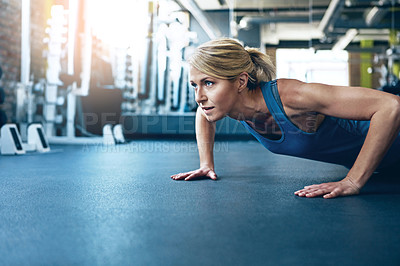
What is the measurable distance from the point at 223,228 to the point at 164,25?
519 cm

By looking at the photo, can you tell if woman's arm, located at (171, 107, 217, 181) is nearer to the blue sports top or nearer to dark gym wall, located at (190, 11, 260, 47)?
the blue sports top

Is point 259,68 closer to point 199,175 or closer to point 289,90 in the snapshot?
point 289,90

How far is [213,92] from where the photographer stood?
1057mm

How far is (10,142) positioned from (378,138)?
8.45 feet

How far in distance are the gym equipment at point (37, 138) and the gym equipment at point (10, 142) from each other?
17 cm

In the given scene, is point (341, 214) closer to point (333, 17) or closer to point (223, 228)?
point (223, 228)

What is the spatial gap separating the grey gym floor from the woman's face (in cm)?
27

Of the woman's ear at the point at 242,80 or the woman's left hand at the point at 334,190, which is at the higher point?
the woman's ear at the point at 242,80

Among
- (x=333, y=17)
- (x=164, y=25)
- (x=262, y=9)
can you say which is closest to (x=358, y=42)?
(x=262, y=9)

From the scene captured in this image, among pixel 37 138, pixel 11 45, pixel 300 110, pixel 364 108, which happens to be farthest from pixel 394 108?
pixel 11 45

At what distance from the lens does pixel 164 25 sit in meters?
5.50

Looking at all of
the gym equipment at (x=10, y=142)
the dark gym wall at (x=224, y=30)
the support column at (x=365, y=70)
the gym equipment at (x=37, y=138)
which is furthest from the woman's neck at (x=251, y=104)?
the support column at (x=365, y=70)

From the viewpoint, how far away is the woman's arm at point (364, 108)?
940 mm

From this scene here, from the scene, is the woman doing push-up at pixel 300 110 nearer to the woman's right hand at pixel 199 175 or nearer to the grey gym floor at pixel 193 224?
the woman's right hand at pixel 199 175
